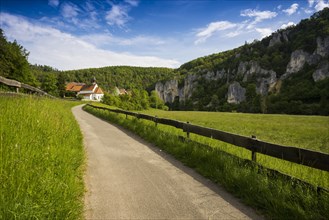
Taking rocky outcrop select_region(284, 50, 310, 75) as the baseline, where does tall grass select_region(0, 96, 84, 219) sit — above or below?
below

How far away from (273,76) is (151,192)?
14391cm

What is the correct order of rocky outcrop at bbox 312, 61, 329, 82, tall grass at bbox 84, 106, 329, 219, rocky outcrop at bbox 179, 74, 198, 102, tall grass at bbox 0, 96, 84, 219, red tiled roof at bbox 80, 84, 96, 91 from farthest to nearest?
rocky outcrop at bbox 179, 74, 198, 102 < red tiled roof at bbox 80, 84, 96, 91 < rocky outcrop at bbox 312, 61, 329, 82 < tall grass at bbox 84, 106, 329, 219 < tall grass at bbox 0, 96, 84, 219

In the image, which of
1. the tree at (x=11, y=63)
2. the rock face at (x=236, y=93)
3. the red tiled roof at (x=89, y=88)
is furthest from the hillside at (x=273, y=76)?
the tree at (x=11, y=63)

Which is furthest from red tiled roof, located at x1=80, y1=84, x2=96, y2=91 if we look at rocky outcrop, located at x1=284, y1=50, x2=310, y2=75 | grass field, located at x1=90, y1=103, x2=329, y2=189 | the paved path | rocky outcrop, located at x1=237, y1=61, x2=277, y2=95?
the paved path

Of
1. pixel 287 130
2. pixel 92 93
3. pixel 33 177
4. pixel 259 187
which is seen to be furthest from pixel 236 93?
pixel 33 177

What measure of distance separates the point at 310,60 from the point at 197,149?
453 ft

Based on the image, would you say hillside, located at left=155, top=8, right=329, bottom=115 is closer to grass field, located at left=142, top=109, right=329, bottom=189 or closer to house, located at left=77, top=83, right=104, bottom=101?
grass field, located at left=142, top=109, right=329, bottom=189

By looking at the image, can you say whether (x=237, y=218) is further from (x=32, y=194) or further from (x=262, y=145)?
(x=32, y=194)

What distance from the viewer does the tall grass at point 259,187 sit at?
3453 mm

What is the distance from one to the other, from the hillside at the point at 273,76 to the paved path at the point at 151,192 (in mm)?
80660

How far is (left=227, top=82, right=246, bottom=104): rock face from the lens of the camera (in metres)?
132

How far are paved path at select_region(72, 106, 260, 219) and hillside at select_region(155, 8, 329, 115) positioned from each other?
3176 inches

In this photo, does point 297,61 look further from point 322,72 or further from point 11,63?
point 11,63

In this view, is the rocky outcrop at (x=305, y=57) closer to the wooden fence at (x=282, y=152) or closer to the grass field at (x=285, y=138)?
the grass field at (x=285, y=138)
